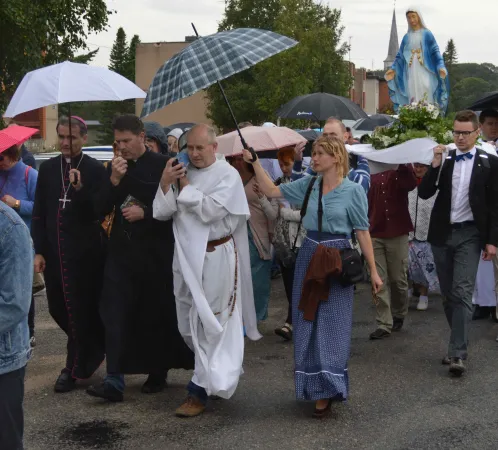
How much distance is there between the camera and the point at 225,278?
6168mm

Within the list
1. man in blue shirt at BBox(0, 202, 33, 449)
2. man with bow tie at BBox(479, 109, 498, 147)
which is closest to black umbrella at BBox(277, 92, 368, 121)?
man with bow tie at BBox(479, 109, 498, 147)

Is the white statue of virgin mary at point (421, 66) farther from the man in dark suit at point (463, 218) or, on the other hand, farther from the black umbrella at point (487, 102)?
the man in dark suit at point (463, 218)

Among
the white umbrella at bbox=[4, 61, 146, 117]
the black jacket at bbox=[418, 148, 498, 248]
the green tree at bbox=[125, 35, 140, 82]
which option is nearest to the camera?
the white umbrella at bbox=[4, 61, 146, 117]

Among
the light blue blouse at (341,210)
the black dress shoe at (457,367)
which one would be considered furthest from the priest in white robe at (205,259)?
the black dress shoe at (457,367)

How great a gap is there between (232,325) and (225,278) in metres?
0.34

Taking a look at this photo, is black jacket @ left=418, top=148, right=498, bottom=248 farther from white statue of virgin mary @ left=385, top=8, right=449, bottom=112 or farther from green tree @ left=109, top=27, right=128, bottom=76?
green tree @ left=109, top=27, right=128, bottom=76

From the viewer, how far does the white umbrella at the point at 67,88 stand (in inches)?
258

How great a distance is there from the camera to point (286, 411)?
627 cm

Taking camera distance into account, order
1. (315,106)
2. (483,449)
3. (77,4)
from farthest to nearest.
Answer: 1. (77,4)
2. (315,106)
3. (483,449)

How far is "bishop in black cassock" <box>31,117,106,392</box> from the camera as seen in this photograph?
6.76 meters

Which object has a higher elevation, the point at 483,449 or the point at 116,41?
the point at 116,41

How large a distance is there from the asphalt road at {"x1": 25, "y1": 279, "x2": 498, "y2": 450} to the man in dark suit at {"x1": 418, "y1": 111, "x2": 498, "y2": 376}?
491mm

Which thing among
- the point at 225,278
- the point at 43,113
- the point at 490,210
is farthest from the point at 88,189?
the point at 43,113

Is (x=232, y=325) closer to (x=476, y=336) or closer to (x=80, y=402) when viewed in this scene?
(x=80, y=402)
